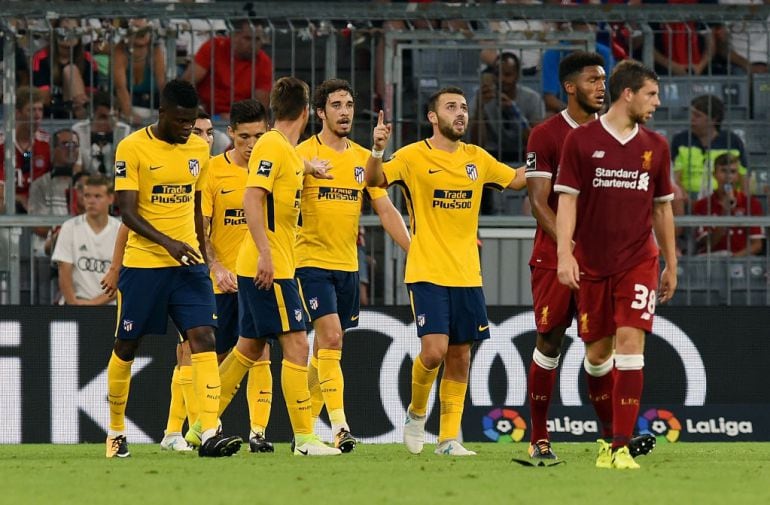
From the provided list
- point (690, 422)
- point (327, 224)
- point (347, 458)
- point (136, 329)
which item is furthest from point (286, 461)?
point (690, 422)

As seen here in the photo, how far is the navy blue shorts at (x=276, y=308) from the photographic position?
954 centimetres

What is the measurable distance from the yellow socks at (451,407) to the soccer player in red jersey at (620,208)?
5.44 feet

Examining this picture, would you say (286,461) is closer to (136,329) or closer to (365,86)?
(136,329)

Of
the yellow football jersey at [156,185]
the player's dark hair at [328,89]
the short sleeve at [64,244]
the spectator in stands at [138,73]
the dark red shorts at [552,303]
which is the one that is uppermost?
the spectator in stands at [138,73]

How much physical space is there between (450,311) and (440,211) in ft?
2.01

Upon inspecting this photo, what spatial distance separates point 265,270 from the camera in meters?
9.30

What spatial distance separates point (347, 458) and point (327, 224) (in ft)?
5.66

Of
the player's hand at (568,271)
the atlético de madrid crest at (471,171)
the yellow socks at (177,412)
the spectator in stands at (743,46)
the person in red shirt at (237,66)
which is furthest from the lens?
the spectator in stands at (743,46)

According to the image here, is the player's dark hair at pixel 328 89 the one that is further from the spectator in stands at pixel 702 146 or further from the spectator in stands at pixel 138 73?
the spectator in stands at pixel 702 146

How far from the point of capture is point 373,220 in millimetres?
13133

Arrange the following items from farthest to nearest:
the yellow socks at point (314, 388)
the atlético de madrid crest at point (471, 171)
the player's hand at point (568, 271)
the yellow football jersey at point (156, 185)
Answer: the yellow socks at point (314, 388) → the atlético de madrid crest at point (471, 171) → the yellow football jersey at point (156, 185) → the player's hand at point (568, 271)

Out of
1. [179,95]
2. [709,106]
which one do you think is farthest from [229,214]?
[709,106]

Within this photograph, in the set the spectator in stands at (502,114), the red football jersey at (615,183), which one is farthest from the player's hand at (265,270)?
the spectator in stands at (502,114)

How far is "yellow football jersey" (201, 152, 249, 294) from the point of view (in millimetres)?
11070
